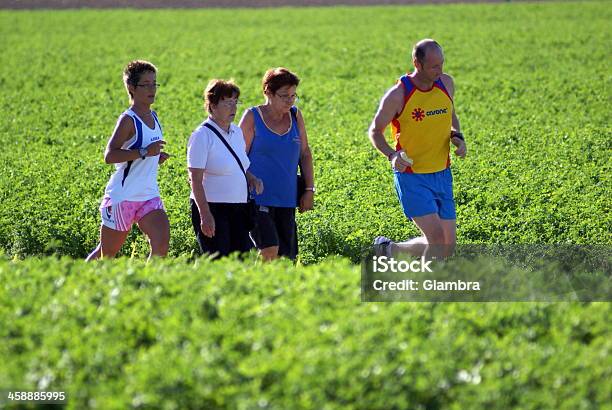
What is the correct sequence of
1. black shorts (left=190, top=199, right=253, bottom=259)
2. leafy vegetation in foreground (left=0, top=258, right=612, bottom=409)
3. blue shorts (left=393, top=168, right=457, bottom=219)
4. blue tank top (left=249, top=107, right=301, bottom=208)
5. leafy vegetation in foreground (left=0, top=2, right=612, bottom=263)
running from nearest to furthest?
leafy vegetation in foreground (left=0, top=258, right=612, bottom=409) → black shorts (left=190, top=199, right=253, bottom=259) → blue shorts (left=393, top=168, right=457, bottom=219) → blue tank top (left=249, top=107, right=301, bottom=208) → leafy vegetation in foreground (left=0, top=2, right=612, bottom=263)

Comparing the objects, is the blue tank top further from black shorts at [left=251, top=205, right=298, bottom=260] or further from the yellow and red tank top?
the yellow and red tank top

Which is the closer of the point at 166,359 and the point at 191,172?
the point at 166,359

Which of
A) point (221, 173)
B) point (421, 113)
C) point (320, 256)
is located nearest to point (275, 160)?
point (221, 173)

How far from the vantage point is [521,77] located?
72.0ft

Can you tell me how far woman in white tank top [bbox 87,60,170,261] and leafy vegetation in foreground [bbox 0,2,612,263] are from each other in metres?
2.50

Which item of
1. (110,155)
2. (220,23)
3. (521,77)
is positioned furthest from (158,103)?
(220,23)

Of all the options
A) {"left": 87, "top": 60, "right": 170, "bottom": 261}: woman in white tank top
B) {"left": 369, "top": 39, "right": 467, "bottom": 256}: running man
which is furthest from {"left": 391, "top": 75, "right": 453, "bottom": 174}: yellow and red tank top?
{"left": 87, "top": 60, "right": 170, "bottom": 261}: woman in white tank top

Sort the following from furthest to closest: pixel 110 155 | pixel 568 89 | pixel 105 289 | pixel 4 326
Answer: pixel 568 89, pixel 110 155, pixel 105 289, pixel 4 326

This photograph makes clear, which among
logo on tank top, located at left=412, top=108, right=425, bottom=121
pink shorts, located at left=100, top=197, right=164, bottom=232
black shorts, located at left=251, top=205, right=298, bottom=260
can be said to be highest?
logo on tank top, located at left=412, top=108, right=425, bottom=121

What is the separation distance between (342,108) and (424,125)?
11489 millimetres

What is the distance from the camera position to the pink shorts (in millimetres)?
7812

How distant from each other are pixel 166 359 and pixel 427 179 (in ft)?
11.9

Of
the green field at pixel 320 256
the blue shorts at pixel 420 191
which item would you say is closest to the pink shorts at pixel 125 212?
the green field at pixel 320 256

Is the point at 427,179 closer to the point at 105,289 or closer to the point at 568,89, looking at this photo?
the point at 105,289
